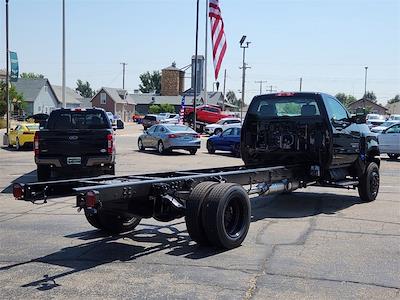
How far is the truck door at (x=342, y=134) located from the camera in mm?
10289

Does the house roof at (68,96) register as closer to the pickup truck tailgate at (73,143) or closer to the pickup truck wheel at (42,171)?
the pickup truck wheel at (42,171)

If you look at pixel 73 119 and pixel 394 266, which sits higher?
pixel 73 119

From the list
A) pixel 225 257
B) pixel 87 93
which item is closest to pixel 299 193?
pixel 225 257

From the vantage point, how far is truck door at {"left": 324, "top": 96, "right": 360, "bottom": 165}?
10.3 metres

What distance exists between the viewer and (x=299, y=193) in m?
12.5

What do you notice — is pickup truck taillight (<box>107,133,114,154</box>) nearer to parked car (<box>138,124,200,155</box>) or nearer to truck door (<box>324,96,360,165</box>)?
truck door (<box>324,96,360,165</box>)

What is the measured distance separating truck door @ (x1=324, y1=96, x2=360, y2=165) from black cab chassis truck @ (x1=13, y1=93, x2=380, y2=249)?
0.02 metres

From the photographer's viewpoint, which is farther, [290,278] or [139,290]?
[290,278]

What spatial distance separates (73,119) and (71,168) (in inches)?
81.4

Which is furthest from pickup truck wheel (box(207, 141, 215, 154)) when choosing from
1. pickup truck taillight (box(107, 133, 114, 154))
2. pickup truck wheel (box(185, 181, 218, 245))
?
pickup truck wheel (box(185, 181, 218, 245))

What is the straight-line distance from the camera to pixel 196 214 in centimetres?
668

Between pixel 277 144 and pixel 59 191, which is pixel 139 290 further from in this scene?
pixel 277 144

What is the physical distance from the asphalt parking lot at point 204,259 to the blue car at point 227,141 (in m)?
14.8

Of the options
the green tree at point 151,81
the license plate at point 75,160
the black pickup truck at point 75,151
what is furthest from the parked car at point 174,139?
the green tree at point 151,81
